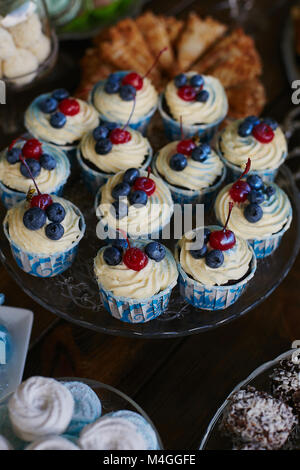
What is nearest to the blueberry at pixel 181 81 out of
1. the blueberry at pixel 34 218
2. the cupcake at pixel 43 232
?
the cupcake at pixel 43 232

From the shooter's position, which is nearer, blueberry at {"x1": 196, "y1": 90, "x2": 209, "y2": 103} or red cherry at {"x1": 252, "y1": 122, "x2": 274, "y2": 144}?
red cherry at {"x1": 252, "y1": 122, "x2": 274, "y2": 144}

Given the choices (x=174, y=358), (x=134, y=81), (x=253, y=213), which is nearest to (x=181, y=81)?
(x=134, y=81)

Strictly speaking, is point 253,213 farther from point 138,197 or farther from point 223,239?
point 138,197

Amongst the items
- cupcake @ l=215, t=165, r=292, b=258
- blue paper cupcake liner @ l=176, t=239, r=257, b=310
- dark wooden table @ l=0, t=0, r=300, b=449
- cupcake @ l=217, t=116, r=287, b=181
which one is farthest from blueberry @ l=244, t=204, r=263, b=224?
dark wooden table @ l=0, t=0, r=300, b=449

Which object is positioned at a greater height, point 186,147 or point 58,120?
point 58,120

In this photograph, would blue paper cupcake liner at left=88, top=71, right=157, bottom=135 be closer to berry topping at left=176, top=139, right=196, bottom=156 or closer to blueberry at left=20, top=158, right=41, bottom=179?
berry topping at left=176, top=139, right=196, bottom=156
